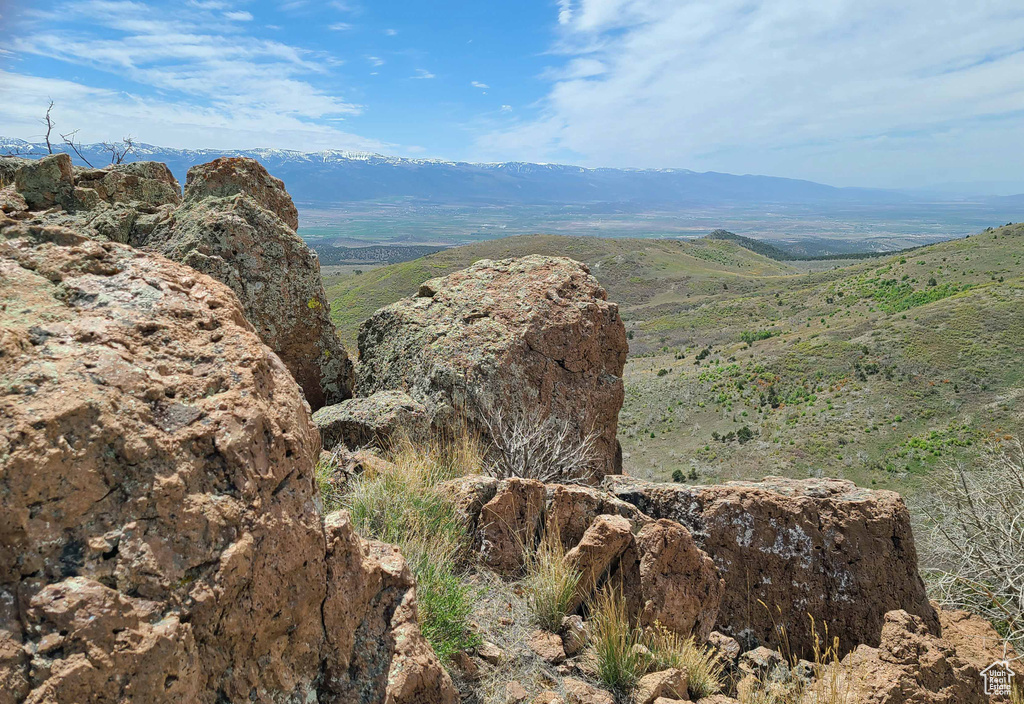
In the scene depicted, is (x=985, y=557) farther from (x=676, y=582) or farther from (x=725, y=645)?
(x=676, y=582)

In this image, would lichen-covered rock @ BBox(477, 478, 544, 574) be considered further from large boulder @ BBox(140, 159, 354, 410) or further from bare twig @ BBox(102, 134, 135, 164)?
bare twig @ BBox(102, 134, 135, 164)

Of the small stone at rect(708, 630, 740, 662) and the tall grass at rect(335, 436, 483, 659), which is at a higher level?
the tall grass at rect(335, 436, 483, 659)

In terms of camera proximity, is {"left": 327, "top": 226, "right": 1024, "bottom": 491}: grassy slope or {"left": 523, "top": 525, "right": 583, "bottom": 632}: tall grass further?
{"left": 327, "top": 226, "right": 1024, "bottom": 491}: grassy slope

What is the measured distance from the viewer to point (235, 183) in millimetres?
7016

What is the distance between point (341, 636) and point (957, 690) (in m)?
3.76

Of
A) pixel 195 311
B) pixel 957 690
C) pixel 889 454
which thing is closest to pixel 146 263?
pixel 195 311

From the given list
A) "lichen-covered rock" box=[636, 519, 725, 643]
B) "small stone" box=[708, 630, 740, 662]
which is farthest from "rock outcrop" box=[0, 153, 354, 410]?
Answer: "small stone" box=[708, 630, 740, 662]

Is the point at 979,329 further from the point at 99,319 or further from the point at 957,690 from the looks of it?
the point at 99,319

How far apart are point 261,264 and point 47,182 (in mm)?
2106

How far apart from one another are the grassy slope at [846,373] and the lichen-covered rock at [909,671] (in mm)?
27340

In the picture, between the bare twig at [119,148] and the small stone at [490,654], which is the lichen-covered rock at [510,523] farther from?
the bare twig at [119,148]

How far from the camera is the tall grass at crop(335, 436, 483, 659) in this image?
3.30 m

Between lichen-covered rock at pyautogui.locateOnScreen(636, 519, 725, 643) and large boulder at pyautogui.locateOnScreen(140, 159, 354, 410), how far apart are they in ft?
13.2

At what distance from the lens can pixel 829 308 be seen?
5803cm
